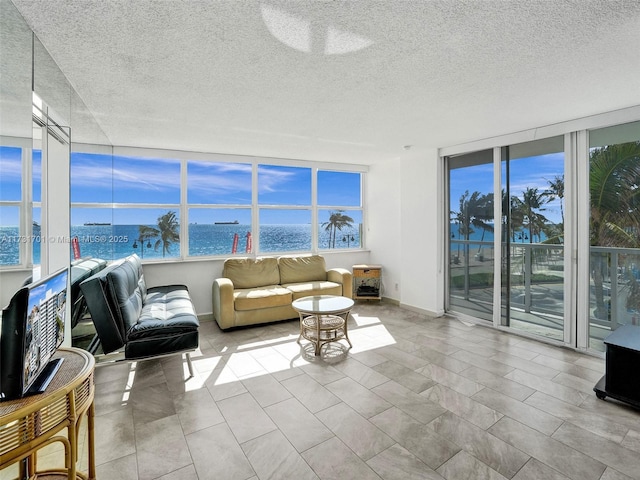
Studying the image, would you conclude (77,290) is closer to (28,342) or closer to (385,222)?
(28,342)

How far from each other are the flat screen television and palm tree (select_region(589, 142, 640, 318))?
4574mm

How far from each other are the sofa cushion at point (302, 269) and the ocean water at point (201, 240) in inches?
16.3

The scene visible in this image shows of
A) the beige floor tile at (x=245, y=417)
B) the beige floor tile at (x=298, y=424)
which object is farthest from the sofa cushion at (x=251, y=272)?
the beige floor tile at (x=298, y=424)

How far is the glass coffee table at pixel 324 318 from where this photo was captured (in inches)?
139

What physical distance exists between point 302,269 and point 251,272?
0.84m

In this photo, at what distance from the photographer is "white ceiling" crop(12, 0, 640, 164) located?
1.71 metres

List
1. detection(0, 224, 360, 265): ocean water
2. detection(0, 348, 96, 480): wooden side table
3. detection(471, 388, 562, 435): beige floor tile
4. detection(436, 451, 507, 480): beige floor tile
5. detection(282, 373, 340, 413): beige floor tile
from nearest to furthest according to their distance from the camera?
detection(0, 348, 96, 480): wooden side table → detection(436, 451, 507, 480): beige floor tile → detection(471, 388, 562, 435): beige floor tile → detection(282, 373, 340, 413): beige floor tile → detection(0, 224, 360, 265): ocean water

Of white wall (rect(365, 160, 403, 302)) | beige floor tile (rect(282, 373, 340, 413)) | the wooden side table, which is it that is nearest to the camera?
the wooden side table

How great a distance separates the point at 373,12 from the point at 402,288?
4.37m

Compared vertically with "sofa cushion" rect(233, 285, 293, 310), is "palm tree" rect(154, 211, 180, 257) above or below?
above

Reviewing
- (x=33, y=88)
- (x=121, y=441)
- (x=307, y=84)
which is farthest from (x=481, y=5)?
(x=121, y=441)

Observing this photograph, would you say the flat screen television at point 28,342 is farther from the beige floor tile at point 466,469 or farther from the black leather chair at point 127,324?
the beige floor tile at point 466,469

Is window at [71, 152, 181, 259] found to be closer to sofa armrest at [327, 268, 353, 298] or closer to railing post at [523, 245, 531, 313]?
sofa armrest at [327, 268, 353, 298]

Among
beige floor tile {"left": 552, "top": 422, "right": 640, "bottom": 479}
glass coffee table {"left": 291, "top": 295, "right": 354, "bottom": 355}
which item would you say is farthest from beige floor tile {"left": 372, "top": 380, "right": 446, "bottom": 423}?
glass coffee table {"left": 291, "top": 295, "right": 354, "bottom": 355}
